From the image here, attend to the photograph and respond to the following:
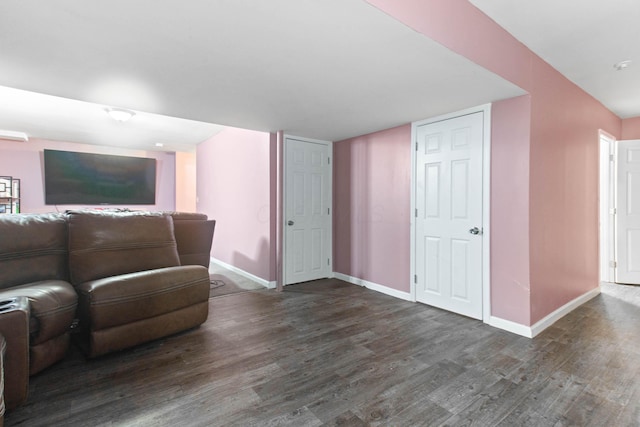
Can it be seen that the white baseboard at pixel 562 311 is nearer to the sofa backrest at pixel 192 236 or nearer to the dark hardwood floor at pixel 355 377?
the dark hardwood floor at pixel 355 377

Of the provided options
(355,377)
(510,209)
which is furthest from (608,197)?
(355,377)

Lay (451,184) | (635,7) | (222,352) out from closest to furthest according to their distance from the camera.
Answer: (635,7)
(222,352)
(451,184)

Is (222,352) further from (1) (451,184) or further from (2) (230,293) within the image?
(1) (451,184)

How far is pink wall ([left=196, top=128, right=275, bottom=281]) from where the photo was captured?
4176 millimetres

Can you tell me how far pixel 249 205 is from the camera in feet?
15.3

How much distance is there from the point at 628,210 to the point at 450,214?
2.90 m

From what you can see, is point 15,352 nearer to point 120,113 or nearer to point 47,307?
point 47,307

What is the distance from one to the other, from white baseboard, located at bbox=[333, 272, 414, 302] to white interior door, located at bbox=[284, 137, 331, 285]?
0.94 ft

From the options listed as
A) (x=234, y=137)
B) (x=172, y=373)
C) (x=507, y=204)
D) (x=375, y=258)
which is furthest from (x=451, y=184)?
(x=234, y=137)

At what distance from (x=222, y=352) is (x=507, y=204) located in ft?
8.79

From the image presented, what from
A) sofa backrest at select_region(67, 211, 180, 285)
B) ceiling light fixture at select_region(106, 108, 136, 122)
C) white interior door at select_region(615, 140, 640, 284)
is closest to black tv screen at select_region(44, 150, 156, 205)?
ceiling light fixture at select_region(106, 108, 136, 122)

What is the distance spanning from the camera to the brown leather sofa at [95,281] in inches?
76.7

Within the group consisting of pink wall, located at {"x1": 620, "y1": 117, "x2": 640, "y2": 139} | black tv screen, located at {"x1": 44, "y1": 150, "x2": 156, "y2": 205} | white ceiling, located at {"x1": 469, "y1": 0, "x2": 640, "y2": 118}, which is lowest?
black tv screen, located at {"x1": 44, "y1": 150, "x2": 156, "y2": 205}

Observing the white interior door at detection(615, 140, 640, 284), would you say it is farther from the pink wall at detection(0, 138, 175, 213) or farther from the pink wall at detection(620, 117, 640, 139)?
the pink wall at detection(0, 138, 175, 213)
